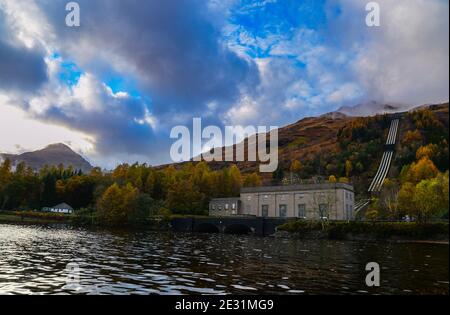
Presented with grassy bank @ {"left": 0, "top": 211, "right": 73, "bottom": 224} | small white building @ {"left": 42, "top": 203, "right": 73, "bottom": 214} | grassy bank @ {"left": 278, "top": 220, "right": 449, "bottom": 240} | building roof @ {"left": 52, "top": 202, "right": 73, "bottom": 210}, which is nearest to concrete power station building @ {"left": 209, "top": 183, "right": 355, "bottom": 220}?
grassy bank @ {"left": 278, "top": 220, "right": 449, "bottom": 240}

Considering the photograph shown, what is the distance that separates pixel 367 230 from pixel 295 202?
36.3 meters

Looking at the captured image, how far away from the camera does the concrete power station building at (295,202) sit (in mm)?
102562

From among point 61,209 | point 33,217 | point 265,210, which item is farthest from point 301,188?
point 61,209

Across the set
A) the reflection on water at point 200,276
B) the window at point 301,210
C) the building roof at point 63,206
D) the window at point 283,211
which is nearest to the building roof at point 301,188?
the window at point 301,210

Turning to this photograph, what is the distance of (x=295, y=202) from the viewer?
367 ft

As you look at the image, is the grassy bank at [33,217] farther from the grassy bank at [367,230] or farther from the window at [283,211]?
the grassy bank at [367,230]

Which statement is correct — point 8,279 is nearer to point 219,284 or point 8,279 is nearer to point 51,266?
point 51,266

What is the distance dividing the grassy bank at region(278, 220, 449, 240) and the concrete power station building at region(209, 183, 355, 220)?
8057 mm

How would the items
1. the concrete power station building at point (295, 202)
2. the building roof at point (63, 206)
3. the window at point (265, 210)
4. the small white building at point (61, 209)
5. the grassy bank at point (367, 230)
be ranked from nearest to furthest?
the grassy bank at point (367, 230) → the concrete power station building at point (295, 202) → the window at point (265, 210) → the small white building at point (61, 209) → the building roof at point (63, 206)

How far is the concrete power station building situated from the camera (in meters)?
103

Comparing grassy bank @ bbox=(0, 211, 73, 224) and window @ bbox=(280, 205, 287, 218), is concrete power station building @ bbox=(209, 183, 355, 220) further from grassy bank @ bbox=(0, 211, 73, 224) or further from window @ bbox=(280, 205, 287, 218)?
grassy bank @ bbox=(0, 211, 73, 224)

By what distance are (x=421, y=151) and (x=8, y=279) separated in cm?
18634

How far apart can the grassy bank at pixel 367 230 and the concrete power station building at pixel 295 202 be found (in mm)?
8057
